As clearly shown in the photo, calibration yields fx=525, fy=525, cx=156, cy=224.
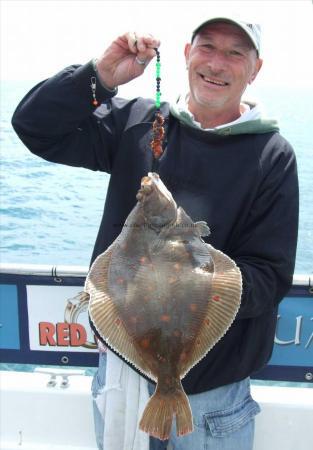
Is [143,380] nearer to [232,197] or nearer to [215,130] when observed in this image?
[232,197]

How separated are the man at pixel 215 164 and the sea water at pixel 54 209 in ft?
9.58

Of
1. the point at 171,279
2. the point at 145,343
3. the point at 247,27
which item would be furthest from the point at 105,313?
the point at 247,27

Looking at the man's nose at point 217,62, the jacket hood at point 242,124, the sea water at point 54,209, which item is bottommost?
the sea water at point 54,209

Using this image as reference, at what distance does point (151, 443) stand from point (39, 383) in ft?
4.13

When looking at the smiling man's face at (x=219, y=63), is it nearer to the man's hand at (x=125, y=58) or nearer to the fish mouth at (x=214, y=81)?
the fish mouth at (x=214, y=81)

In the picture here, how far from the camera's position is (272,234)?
232 centimetres

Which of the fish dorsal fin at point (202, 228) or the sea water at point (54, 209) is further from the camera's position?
the sea water at point (54, 209)

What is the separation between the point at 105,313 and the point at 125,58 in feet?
3.51

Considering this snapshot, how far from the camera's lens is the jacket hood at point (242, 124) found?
95.2 inches

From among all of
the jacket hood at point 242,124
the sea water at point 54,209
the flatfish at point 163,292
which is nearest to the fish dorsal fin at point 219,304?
the flatfish at point 163,292

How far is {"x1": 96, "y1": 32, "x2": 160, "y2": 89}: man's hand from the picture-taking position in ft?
6.94

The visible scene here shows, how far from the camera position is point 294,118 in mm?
14094

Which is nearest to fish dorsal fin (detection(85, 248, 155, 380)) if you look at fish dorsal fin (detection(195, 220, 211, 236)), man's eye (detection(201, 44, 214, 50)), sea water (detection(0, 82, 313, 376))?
fish dorsal fin (detection(195, 220, 211, 236))

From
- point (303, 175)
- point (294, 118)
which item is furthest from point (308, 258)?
point (294, 118)
